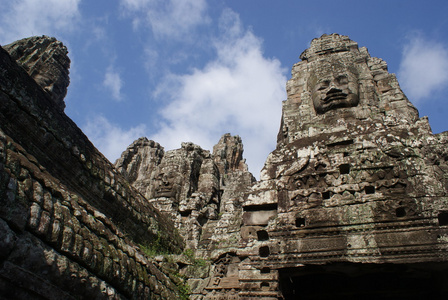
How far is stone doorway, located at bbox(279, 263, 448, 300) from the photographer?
4.56 meters

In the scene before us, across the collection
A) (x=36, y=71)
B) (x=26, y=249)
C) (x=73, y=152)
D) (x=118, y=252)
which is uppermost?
(x=36, y=71)

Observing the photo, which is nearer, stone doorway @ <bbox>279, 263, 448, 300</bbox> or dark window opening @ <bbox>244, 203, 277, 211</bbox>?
stone doorway @ <bbox>279, 263, 448, 300</bbox>

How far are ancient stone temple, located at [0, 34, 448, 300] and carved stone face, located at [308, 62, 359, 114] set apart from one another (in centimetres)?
2

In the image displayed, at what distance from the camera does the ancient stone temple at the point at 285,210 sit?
4207mm

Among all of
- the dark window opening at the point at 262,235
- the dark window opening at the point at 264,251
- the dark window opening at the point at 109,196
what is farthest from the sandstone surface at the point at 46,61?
the dark window opening at the point at 264,251

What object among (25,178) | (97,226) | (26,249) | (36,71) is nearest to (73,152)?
(97,226)

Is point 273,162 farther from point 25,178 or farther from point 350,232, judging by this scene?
point 25,178

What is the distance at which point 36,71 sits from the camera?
44.8ft

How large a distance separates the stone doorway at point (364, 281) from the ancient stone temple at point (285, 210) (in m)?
0.02

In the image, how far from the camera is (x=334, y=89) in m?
6.80

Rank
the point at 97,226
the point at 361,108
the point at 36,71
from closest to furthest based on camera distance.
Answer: the point at 97,226, the point at 361,108, the point at 36,71

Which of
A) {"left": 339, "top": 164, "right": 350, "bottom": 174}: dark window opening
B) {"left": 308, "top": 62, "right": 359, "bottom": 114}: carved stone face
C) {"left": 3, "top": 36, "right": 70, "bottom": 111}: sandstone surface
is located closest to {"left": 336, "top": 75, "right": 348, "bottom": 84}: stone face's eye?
{"left": 308, "top": 62, "right": 359, "bottom": 114}: carved stone face

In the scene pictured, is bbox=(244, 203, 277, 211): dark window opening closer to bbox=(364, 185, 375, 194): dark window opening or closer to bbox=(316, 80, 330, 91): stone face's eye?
bbox=(364, 185, 375, 194): dark window opening

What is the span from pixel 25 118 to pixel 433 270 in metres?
6.46
